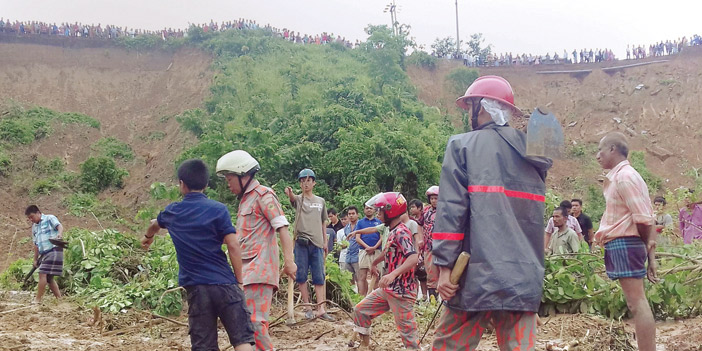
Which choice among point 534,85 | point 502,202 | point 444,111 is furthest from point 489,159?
point 534,85

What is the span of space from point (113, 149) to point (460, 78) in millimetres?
22561

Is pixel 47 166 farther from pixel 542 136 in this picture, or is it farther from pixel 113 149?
pixel 542 136

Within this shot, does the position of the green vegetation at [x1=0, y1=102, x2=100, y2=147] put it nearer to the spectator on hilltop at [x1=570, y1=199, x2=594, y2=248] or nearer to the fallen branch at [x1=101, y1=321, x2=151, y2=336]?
the fallen branch at [x1=101, y1=321, x2=151, y2=336]

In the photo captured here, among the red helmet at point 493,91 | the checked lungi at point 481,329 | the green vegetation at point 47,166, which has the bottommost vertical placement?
the green vegetation at point 47,166

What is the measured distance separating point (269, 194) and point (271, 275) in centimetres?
61

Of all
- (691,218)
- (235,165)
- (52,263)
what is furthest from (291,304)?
(691,218)

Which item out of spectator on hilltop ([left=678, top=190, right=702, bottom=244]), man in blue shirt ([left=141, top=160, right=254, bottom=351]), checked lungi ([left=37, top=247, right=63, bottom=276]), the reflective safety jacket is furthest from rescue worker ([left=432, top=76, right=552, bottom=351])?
spectator on hilltop ([left=678, top=190, right=702, bottom=244])

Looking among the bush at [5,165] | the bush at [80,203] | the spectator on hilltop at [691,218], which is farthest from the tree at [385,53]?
the spectator on hilltop at [691,218]

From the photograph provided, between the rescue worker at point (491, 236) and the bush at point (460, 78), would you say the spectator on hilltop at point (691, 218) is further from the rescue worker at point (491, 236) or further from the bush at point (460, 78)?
the bush at point (460, 78)

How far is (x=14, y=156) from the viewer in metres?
27.2

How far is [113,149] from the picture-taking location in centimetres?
3123

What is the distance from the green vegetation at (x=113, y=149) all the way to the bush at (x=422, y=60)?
20.5m

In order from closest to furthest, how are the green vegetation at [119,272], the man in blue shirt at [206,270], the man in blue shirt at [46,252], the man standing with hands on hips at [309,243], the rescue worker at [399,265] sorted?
the man in blue shirt at [206,270], the rescue worker at [399,265], the man standing with hands on hips at [309,243], the green vegetation at [119,272], the man in blue shirt at [46,252]

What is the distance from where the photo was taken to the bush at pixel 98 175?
25562 mm
